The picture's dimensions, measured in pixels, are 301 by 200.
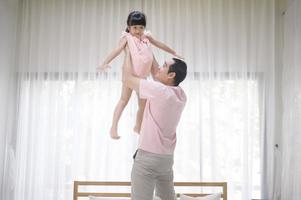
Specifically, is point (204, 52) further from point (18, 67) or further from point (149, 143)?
point (149, 143)

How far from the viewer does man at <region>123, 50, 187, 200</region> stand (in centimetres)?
159

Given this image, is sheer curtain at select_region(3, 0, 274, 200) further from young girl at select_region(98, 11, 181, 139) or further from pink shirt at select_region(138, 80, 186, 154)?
pink shirt at select_region(138, 80, 186, 154)

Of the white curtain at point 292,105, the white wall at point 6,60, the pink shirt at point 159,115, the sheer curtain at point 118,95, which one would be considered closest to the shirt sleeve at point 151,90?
the pink shirt at point 159,115

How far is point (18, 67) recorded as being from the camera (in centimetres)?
375

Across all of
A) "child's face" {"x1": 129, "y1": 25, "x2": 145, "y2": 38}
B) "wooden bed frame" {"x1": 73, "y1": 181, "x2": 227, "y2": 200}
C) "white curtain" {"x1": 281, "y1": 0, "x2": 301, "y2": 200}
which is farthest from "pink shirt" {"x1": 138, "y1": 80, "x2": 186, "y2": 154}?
"wooden bed frame" {"x1": 73, "y1": 181, "x2": 227, "y2": 200}

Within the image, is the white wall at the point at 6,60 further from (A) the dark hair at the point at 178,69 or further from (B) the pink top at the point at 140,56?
(A) the dark hair at the point at 178,69

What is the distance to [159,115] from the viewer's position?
5.31 feet

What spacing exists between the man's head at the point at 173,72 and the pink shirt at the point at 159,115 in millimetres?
49

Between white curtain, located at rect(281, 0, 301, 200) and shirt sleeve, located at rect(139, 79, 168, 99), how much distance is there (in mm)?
1743

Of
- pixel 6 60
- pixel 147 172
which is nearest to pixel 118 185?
pixel 6 60

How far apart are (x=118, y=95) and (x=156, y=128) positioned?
206 centimetres

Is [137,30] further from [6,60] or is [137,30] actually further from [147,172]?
[6,60]

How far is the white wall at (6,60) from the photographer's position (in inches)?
140

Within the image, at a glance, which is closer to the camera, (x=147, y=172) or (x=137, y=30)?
(x=147, y=172)
